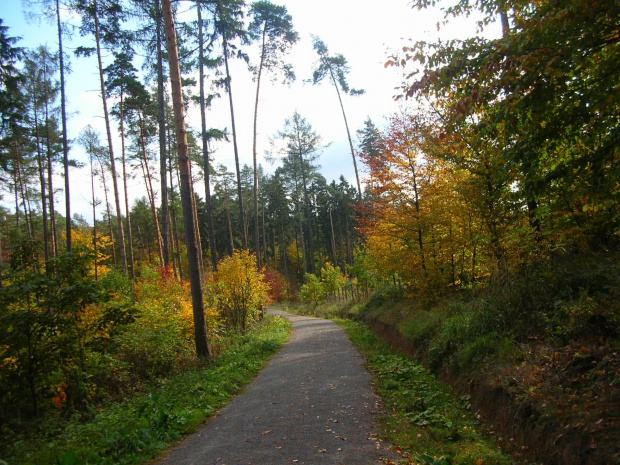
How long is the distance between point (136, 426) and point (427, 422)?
418 cm

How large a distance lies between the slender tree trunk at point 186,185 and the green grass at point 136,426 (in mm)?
1398

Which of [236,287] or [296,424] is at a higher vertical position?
[236,287]

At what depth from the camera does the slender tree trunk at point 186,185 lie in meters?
10.2

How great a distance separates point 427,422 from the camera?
520 cm

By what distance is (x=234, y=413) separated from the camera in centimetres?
654

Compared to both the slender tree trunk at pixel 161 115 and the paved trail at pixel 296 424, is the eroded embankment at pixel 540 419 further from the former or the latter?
the slender tree trunk at pixel 161 115

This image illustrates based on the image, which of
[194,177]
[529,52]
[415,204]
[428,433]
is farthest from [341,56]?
[428,433]

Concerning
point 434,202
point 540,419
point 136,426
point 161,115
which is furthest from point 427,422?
point 161,115

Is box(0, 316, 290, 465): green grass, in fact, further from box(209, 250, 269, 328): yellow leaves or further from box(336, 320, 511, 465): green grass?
box(209, 250, 269, 328): yellow leaves

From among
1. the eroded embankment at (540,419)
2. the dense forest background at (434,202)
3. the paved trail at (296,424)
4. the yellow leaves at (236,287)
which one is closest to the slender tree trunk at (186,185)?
the dense forest background at (434,202)

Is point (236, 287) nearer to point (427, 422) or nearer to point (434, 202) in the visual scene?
point (434, 202)

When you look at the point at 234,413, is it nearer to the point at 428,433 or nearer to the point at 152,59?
the point at 428,433

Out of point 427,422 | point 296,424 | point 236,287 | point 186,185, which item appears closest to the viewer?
point 427,422

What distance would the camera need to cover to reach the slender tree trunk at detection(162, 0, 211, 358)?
10.2 m
